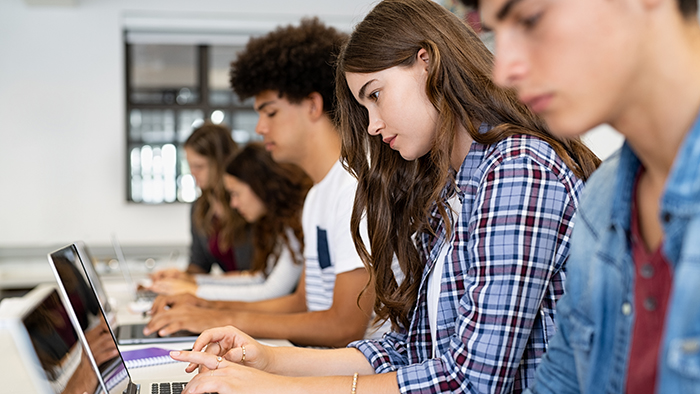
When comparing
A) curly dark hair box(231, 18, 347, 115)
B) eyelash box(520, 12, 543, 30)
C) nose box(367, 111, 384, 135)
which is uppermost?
curly dark hair box(231, 18, 347, 115)

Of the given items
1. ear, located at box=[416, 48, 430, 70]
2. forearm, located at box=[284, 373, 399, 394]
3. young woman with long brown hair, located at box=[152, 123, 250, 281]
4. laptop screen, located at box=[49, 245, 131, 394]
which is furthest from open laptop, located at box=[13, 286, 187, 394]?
young woman with long brown hair, located at box=[152, 123, 250, 281]

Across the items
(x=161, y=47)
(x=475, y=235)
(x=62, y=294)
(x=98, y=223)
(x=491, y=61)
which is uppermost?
(x=161, y=47)

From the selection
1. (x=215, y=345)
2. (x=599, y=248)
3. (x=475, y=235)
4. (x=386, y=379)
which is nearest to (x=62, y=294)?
(x=215, y=345)

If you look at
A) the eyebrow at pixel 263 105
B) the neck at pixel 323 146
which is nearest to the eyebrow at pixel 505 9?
the neck at pixel 323 146

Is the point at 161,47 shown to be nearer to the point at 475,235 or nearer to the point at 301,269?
the point at 301,269

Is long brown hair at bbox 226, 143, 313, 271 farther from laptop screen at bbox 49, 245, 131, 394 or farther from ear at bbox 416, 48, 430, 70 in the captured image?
ear at bbox 416, 48, 430, 70

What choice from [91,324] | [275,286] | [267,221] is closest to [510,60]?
[91,324]

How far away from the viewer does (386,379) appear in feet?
3.36

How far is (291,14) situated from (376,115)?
429cm

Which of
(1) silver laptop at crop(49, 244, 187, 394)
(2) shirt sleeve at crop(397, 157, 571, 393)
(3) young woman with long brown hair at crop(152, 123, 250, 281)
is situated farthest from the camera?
(3) young woman with long brown hair at crop(152, 123, 250, 281)

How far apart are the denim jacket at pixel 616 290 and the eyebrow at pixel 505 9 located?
7.6 inches

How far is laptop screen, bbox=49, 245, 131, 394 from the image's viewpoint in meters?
1.06

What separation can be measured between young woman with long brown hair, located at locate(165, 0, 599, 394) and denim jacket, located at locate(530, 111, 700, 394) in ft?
0.40

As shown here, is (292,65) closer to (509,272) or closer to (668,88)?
(509,272)
